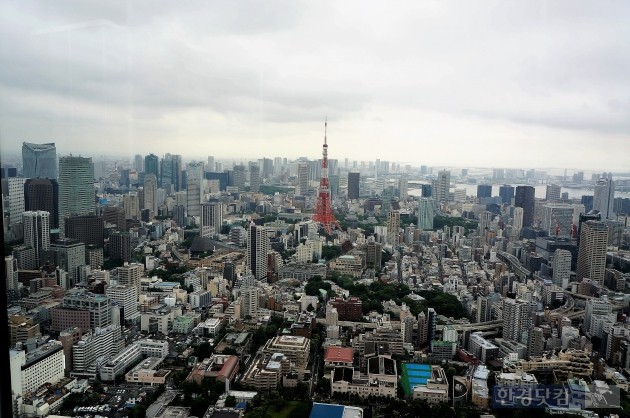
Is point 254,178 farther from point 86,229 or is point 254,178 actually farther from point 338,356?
point 338,356

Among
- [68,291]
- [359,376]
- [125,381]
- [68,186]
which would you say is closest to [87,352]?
[125,381]

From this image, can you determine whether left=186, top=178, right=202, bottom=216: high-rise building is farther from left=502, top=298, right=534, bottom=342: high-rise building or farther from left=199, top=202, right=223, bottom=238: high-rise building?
left=502, top=298, right=534, bottom=342: high-rise building

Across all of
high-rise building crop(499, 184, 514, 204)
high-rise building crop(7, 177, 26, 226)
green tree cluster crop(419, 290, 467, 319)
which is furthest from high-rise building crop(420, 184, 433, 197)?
high-rise building crop(7, 177, 26, 226)

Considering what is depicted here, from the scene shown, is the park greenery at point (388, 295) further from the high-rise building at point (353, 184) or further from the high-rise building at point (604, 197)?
the high-rise building at point (353, 184)

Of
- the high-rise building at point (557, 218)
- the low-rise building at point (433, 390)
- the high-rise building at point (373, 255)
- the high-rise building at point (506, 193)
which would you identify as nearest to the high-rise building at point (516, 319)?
the low-rise building at point (433, 390)

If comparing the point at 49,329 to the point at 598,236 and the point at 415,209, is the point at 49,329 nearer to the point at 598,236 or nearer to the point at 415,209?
the point at 598,236

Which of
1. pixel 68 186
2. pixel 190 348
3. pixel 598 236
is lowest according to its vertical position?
pixel 190 348
